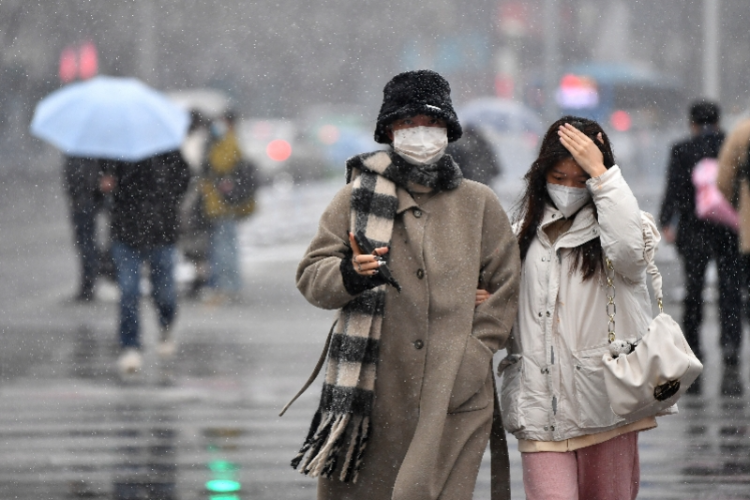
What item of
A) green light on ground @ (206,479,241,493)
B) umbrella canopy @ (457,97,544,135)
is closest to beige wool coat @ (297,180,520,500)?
green light on ground @ (206,479,241,493)

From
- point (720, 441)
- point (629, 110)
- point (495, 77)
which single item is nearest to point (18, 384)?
point (720, 441)

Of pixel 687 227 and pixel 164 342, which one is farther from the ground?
pixel 687 227

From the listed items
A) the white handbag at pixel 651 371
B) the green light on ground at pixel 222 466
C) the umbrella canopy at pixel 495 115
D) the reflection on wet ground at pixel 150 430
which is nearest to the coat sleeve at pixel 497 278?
the white handbag at pixel 651 371

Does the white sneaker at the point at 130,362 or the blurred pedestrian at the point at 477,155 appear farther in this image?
the blurred pedestrian at the point at 477,155

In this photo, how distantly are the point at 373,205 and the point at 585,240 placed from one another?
0.69 meters

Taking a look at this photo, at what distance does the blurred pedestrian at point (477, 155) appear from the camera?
34.7 ft

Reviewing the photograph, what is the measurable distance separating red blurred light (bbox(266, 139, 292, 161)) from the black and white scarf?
32885 mm

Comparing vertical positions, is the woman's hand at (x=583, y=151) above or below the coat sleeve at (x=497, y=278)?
above

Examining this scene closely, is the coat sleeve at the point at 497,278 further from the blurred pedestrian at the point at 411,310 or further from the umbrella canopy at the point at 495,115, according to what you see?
the umbrella canopy at the point at 495,115

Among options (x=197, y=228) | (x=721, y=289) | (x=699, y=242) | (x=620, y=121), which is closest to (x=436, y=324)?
(x=699, y=242)

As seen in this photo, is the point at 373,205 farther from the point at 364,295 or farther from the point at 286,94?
the point at 286,94

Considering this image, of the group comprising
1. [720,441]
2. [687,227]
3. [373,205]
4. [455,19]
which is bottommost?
[720,441]

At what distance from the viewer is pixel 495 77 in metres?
46.9

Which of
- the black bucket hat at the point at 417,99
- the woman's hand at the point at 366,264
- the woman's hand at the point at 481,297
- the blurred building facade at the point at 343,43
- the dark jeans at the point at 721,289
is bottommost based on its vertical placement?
the dark jeans at the point at 721,289
